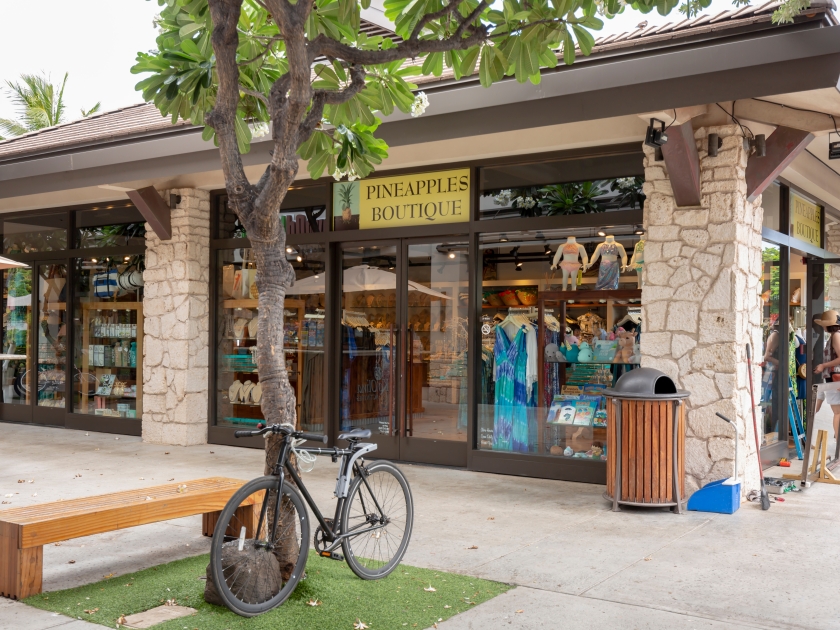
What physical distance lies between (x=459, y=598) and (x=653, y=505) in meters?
2.65

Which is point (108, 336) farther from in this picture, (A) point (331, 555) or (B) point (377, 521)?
(A) point (331, 555)

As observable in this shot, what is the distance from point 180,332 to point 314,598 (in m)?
6.52

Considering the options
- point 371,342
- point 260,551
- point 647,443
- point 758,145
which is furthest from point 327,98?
point 371,342

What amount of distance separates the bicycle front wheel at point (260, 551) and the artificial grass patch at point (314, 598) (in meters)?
0.10

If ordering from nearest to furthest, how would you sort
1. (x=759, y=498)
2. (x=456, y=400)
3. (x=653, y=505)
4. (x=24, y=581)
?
1. (x=24, y=581)
2. (x=653, y=505)
3. (x=759, y=498)
4. (x=456, y=400)

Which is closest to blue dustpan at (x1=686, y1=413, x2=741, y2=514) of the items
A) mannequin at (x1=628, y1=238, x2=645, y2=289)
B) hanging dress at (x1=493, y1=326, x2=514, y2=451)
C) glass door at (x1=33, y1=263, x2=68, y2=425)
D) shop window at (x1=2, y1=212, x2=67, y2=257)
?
mannequin at (x1=628, y1=238, x2=645, y2=289)

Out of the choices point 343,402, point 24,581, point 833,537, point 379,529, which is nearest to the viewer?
point 24,581

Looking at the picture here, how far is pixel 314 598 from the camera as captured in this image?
4.27 m

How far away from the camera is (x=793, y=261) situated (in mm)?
9383

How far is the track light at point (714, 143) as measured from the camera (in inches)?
267

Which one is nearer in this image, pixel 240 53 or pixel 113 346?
pixel 240 53

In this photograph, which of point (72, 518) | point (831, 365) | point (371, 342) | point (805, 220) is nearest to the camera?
point (72, 518)

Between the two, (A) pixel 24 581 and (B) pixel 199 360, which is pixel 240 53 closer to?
(A) pixel 24 581

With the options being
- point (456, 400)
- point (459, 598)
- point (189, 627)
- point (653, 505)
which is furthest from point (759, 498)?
point (189, 627)
